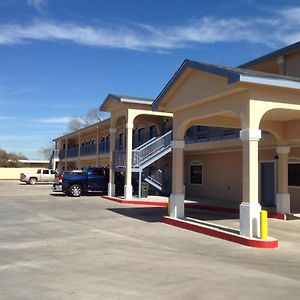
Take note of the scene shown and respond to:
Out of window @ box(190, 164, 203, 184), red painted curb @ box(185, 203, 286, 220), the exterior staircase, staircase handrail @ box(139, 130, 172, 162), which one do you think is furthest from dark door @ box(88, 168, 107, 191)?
red painted curb @ box(185, 203, 286, 220)

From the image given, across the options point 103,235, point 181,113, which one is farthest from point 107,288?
point 181,113

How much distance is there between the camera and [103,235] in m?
12.6

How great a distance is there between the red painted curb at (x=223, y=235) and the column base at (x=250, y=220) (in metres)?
0.27

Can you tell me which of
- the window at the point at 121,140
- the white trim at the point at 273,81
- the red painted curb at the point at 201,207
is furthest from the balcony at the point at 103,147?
the white trim at the point at 273,81

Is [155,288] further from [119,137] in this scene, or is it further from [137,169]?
[119,137]

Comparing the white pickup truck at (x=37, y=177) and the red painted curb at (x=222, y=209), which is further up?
the white pickup truck at (x=37, y=177)

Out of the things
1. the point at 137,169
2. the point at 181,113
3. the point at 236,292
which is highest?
the point at 181,113

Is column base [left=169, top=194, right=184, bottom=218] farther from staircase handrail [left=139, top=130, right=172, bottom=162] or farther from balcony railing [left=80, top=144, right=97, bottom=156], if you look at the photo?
balcony railing [left=80, top=144, right=97, bottom=156]

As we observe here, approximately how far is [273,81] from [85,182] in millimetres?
19095

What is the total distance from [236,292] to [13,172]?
6475 centimetres

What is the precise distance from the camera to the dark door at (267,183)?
839 inches

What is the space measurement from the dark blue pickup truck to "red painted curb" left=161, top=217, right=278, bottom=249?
1402 cm

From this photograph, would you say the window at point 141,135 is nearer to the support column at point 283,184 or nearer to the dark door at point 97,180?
the dark door at point 97,180

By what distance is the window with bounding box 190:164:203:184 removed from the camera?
90.8 ft
